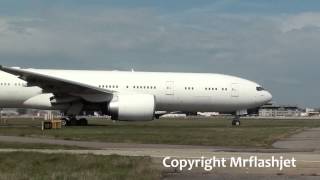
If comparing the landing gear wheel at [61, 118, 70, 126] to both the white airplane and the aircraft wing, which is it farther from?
the aircraft wing

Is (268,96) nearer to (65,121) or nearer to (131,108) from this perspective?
(131,108)

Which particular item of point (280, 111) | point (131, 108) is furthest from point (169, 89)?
point (280, 111)

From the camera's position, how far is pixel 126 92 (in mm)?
35594

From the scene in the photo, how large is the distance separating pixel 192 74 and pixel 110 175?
26.0 m

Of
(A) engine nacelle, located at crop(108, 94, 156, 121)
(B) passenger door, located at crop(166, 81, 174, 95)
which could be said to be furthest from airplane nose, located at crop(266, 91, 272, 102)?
(A) engine nacelle, located at crop(108, 94, 156, 121)

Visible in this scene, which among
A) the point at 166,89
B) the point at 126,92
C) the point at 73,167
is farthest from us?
the point at 166,89

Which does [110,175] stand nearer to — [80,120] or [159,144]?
[159,144]

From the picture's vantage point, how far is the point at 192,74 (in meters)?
37.8

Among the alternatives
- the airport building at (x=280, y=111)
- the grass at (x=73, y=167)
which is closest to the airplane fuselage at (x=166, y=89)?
the grass at (x=73, y=167)

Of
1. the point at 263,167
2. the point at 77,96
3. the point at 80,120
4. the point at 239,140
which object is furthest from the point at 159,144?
the point at 80,120

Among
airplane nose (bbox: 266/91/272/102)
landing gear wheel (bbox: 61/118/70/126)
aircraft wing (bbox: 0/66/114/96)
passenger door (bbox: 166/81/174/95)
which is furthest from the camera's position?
airplane nose (bbox: 266/91/272/102)

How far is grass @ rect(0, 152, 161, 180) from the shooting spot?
39.8 feet

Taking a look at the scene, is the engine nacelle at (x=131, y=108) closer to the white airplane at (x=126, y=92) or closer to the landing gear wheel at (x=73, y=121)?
the white airplane at (x=126, y=92)

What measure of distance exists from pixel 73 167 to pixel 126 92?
22231mm
